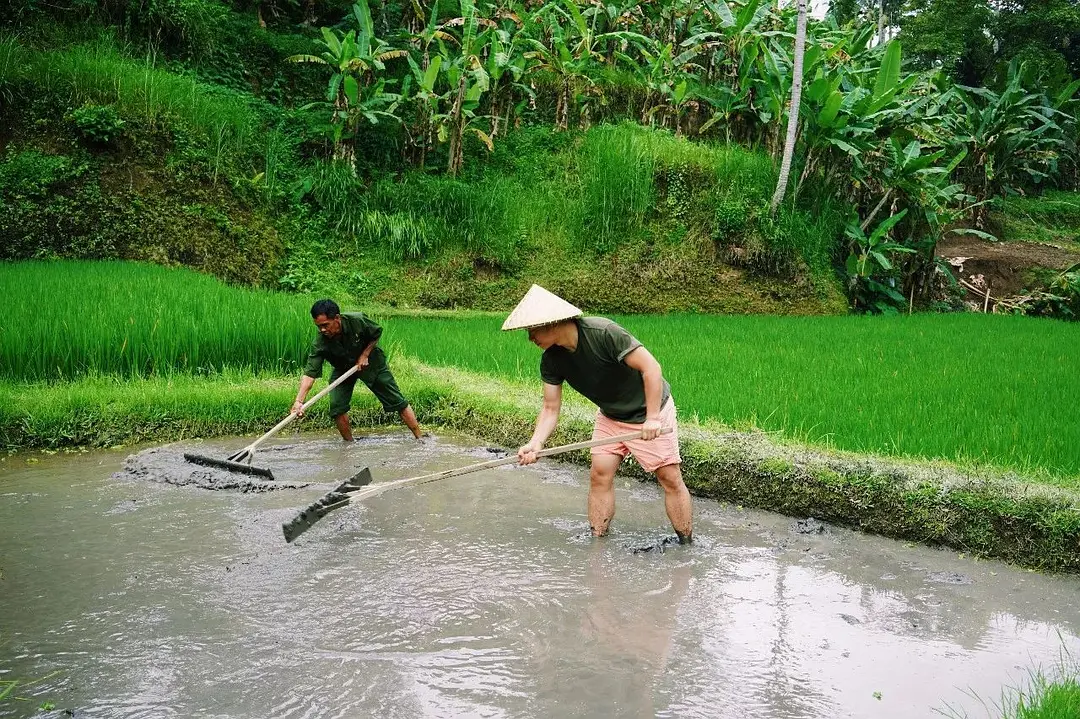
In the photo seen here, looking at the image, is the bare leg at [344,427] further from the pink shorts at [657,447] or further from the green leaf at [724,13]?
the green leaf at [724,13]

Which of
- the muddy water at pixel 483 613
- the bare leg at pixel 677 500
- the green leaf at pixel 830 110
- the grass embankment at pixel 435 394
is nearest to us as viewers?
the muddy water at pixel 483 613

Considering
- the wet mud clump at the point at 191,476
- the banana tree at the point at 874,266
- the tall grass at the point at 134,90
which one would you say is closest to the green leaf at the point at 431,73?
the tall grass at the point at 134,90

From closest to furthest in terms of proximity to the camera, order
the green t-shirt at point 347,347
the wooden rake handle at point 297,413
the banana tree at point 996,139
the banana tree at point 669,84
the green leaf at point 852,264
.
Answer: the wooden rake handle at point 297,413, the green t-shirt at point 347,347, the green leaf at point 852,264, the banana tree at point 669,84, the banana tree at point 996,139

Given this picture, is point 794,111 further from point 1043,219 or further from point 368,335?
point 1043,219

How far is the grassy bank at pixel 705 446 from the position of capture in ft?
12.4

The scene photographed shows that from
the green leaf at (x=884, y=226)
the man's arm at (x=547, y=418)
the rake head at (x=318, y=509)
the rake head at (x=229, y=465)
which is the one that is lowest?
the rake head at (x=229, y=465)

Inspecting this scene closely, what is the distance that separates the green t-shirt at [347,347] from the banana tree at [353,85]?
672 centimetres

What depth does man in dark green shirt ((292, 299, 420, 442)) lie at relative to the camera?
518 cm

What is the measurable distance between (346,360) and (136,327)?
1953mm

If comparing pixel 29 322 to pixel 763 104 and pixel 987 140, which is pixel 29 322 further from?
pixel 987 140

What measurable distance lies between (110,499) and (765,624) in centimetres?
329

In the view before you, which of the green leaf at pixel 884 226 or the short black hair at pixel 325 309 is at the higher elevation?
the green leaf at pixel 884 226

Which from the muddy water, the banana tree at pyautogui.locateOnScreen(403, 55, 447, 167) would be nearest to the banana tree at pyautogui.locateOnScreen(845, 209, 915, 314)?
the banana tree at pyautogui.locateOnScreen(403, 55, 447, 167)

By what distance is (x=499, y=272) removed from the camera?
12102 millimetres
